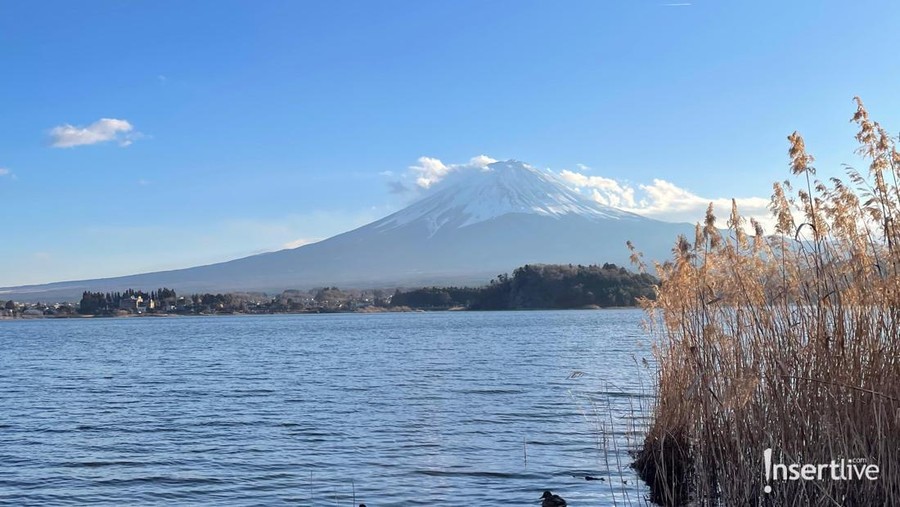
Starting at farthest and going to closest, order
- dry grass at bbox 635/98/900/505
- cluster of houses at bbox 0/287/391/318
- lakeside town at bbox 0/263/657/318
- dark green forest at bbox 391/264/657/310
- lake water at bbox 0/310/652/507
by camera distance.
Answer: cluster of houses at bbox 0/287/391/318
lakeside town at bbox 0/263/657/318
dark green forest at bbox 391/264/657/310
lake water at bbox 0/310/652/507
dry grass at bbox 635/98/900/505

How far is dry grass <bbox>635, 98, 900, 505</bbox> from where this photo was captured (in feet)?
17.4

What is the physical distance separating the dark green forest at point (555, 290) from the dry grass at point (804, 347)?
7916 centimetres

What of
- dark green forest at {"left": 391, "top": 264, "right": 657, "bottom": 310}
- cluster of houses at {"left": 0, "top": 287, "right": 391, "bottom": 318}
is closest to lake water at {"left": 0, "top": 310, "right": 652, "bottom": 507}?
dark green forest at {"left": 391, "top": 264, "right": 657, "bottom": 310}

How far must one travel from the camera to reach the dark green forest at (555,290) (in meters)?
93.6

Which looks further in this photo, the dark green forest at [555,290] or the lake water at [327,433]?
the dark green forest at [555,290]

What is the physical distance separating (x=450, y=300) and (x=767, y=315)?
111 meters

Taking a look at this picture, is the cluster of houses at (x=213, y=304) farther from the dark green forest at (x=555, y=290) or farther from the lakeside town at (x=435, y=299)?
the dark green forest at (x=555, y=290)

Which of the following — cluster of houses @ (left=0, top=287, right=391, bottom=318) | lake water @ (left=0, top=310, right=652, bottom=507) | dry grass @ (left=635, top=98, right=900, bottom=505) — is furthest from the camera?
cluster of houses @ (left=0, top=287, right=391, bottom=318)

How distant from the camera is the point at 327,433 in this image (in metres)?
14.4

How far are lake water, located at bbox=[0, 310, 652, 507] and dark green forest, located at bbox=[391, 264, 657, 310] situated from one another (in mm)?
64076

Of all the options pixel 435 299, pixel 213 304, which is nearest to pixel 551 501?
pixel 435 299

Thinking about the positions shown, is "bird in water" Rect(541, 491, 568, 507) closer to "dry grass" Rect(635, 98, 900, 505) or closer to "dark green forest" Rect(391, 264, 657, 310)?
"dry grass" Rect(635, 98, 900, 505)

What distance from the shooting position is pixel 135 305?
135m

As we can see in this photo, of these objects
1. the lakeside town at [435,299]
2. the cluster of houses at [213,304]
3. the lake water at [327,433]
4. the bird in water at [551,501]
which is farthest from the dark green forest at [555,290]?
the bird in water at [551,501]
